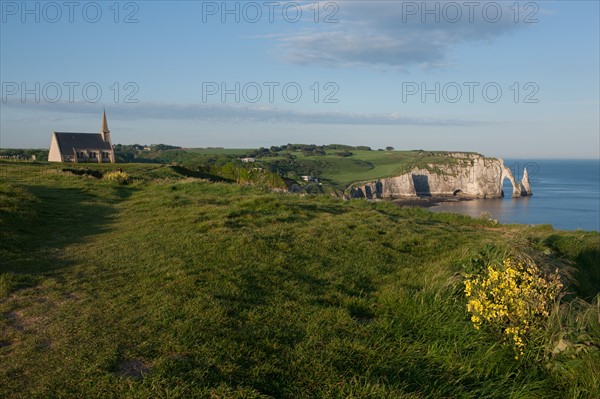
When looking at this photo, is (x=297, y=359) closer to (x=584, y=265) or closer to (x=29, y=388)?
(x=29, y=388)

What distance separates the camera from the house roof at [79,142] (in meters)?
57.0

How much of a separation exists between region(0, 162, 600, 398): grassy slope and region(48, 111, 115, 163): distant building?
51.7 meters

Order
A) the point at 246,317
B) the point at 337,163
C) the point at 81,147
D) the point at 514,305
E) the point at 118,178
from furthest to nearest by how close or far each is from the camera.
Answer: the point at 337,163 → the point at 81,147 → the point at 118,178 → the point at 246,317 → the point at 514,305

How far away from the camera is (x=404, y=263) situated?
9.47m

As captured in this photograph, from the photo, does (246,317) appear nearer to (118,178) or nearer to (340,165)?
(118,178)

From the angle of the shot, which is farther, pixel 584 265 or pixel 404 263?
pixel 584 265

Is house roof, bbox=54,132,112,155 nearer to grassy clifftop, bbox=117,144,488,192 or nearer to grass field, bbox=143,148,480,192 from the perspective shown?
grassy clifftop, bbox=117,144,488,192

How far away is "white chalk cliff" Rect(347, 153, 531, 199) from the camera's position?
120 meters

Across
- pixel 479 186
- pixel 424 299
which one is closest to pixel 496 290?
pixel 424 299

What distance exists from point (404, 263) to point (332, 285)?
2.58 meters

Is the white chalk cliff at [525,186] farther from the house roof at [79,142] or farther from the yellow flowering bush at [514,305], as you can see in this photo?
the yellow flowering bush at [514,305]

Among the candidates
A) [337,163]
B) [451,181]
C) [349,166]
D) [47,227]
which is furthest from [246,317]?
[337,163]

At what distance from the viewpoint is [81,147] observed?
59.1 metres

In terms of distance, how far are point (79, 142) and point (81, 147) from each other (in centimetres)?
76
